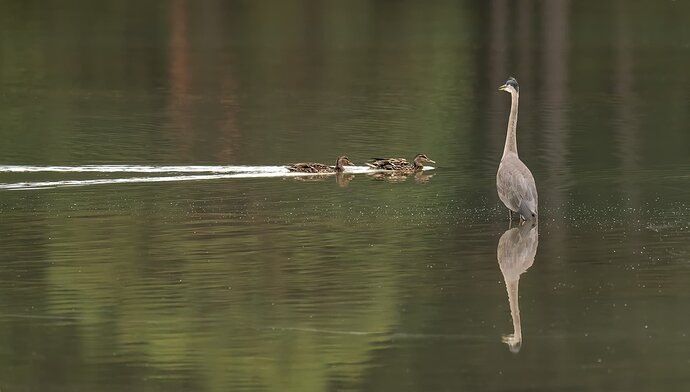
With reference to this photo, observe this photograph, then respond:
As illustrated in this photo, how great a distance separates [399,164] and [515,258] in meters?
8.27

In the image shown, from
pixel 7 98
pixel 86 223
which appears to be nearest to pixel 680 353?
pixel 86 223

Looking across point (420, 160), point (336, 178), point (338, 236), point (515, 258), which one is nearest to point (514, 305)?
point (515, 258)

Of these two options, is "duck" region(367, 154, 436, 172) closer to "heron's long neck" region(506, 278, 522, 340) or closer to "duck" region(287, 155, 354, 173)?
"duck" region(287, 155, 354, 173)

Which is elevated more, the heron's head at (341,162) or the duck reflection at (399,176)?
the heron's head at (341,162)

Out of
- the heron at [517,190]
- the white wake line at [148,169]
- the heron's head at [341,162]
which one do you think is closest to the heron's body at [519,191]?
the heron at [517,190]

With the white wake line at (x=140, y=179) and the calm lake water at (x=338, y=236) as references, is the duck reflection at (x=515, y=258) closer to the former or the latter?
the calm lake water at (x=338, y=236)

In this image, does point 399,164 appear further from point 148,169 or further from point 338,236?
point 338,236

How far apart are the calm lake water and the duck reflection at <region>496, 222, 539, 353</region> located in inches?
1.9

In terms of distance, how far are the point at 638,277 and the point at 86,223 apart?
7211 millimetres

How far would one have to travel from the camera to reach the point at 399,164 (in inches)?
1059

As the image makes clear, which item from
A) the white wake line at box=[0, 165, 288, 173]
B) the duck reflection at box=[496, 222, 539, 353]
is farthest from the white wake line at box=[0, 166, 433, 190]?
the duck reflection at box=[496, 222, 539, 353]

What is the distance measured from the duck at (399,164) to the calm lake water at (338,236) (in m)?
0.31

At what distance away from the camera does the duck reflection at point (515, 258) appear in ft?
49.0

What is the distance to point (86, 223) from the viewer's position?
70.9 ft
